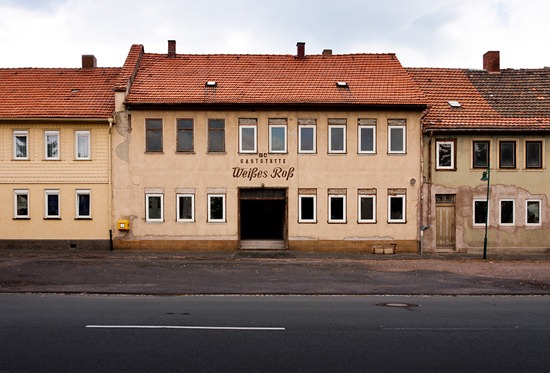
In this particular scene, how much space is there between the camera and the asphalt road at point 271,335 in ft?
24.0

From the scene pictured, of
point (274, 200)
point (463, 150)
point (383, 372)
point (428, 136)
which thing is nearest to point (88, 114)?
point (274, 200)

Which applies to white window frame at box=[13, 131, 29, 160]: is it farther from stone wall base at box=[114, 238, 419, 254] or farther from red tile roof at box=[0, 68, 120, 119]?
stone wall base at box=[114, 238, 419, 254]

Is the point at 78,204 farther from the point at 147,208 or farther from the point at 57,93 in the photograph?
the point at 57,93

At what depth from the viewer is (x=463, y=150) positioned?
26.5m

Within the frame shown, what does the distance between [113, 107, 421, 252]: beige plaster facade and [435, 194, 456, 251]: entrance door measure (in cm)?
123

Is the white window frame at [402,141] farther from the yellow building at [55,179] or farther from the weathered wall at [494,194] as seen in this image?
the yellow building at [55,179]

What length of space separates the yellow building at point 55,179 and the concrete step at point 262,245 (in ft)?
21.0

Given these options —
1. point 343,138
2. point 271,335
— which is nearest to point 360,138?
point 343,138

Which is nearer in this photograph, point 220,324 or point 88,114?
point 220,324

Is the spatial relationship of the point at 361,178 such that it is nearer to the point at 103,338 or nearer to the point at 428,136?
the point at 428,136

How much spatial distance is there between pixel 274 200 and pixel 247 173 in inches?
71.9

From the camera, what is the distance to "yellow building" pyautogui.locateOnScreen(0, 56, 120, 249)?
26.0 metres

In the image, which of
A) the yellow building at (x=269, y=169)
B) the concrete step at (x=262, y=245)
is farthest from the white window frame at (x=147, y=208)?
the concrete step at (x=262, y=245)

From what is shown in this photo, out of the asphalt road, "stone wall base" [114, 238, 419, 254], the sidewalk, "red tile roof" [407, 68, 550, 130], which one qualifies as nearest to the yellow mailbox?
"stone wall base" [114, 238, 419, 254]
